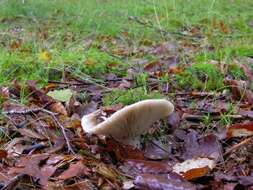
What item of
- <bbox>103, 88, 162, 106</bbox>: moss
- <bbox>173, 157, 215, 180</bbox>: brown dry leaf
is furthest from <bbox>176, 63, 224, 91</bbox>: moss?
<bbox>173, 157, 215, 180</bbox>: brown dry leaf

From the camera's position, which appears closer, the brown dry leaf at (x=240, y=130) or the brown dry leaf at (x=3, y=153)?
the brown dry leaf at (x=3, y=153)

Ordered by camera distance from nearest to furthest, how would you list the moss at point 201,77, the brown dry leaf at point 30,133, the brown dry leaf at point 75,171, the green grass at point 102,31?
the brown dry leaf at point 75,171, the brown dry leaf at point 30,133, the moss at point 201,77, the green grass at point 102,31

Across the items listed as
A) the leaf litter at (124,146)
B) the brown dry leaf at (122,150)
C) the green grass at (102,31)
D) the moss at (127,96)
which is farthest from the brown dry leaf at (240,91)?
the brown dry leaf at (122,150)

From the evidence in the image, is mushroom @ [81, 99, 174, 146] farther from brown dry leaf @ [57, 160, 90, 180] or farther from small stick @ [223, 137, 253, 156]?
small stick @ [223, 137, 253, 156]

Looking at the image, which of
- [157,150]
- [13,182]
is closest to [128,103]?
[157,150]

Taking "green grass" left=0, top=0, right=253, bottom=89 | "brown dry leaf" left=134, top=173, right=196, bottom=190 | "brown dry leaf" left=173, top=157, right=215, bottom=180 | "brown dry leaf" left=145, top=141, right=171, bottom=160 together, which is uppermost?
"brown dry leaf" left=134, top=173, right=196, bottom=190

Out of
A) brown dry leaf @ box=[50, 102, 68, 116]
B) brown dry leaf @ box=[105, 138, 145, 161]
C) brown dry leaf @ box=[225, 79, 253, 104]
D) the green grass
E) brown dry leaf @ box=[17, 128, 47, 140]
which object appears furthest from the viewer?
the green grass

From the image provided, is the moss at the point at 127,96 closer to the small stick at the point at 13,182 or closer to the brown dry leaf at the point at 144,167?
the brown dry leaf at the point at 144,167

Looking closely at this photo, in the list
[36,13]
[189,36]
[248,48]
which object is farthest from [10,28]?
[248,48]
